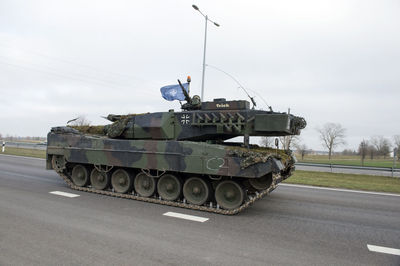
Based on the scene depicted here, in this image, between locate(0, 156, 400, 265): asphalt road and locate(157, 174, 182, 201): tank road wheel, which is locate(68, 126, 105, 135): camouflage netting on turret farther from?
locate(157, 174, 182, 201): tank road wheel

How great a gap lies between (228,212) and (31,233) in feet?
14.5

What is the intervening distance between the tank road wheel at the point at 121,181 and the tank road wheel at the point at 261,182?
401 cm

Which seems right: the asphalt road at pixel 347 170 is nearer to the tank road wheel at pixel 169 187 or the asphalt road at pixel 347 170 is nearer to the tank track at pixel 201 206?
the tank track at pixel 201 206

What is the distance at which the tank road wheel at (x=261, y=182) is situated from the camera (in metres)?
8.40

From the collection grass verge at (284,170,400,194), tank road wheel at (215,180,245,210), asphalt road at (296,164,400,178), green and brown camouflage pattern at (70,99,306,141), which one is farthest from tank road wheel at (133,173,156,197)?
asphalt road at (296,164,400,178)

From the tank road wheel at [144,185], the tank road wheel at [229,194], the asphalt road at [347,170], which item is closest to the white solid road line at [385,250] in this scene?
the tank road wheel at [229,194]

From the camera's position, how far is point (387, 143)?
65.6 m

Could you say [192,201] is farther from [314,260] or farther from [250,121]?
[314,260]

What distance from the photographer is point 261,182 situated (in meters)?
8.55

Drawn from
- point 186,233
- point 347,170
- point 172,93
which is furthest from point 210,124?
point 347,170

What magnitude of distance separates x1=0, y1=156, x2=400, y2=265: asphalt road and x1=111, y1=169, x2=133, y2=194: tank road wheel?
666 millimetres

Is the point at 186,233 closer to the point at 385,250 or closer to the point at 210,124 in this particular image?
the point at 210,124

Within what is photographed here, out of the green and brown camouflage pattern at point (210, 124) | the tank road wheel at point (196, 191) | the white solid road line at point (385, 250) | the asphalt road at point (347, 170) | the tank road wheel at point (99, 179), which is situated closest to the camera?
the white solid road line at point (385, 250)

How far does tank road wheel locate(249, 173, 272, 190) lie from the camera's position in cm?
840
